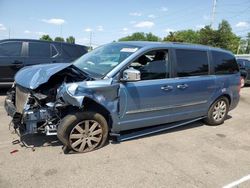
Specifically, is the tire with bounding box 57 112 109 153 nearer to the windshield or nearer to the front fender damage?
the front fender damage

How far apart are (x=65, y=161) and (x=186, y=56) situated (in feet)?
9.62

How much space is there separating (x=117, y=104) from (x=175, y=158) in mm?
1251

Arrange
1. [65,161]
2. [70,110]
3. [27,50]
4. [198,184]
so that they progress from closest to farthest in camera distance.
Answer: [198,184], [65,161], [70,110], [27,50]

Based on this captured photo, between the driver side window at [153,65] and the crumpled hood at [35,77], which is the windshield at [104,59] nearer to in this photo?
the driver side window at [153,65]

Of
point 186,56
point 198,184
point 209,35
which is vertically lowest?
point 198,184

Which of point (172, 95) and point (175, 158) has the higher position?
point (172, 95)

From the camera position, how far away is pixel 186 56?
5.29m

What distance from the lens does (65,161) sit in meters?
4.00

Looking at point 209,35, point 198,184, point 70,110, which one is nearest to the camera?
point 198,184

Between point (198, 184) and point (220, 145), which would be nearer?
point (198, 184)

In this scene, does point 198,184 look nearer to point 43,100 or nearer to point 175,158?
point 175,158

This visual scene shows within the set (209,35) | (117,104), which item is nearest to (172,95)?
(117,104)

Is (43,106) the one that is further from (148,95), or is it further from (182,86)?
(182,86)

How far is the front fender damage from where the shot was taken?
3.96 metres
